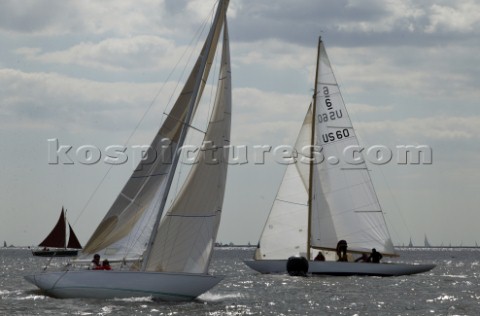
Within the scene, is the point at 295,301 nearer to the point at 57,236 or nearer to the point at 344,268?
the point at 344,268

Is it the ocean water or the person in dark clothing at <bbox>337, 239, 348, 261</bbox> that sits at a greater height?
the person in dark clothing at <bbox>337, 239, 348, 261</bbox>

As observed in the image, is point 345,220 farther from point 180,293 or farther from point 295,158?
point 180,293

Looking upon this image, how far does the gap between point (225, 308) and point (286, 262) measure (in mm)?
19621

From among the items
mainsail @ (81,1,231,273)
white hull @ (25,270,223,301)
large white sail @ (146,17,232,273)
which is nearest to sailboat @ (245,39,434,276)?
large white sail @ (146,17,232,273)

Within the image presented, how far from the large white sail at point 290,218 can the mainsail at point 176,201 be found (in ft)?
71.0

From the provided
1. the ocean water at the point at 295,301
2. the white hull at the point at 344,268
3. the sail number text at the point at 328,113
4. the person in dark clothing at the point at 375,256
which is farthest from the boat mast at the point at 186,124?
the person in dark clothing at the point at 375,256

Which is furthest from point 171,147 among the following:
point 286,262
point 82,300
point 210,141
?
point 286,262

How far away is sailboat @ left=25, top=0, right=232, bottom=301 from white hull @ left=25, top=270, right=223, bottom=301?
33 mm

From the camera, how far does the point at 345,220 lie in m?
55.8

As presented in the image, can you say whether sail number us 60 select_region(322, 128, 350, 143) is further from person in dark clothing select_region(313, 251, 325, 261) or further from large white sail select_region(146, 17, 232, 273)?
large white sail select_region(146, 17, 232, 273)

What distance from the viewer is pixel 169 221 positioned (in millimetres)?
34875

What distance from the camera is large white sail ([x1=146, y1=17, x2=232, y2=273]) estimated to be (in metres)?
34.6

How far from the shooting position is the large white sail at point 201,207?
34562 millimetres

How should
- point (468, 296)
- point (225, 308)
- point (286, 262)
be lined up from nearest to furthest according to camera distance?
1. point (225, 308)
2. point (468, 296)
3. point (286, 262)
